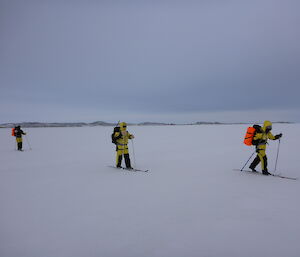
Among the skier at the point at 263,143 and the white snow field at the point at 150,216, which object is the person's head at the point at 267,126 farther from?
the white snow field at the point at 150,216

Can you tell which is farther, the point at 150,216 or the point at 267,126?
the point at 267,126

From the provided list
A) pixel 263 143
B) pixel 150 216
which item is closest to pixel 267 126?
pixel 263 143

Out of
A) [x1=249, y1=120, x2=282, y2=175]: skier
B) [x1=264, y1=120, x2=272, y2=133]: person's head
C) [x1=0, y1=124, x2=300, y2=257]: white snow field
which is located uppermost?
[x1=264, y1=120, x2=272, y2=133]: person's head

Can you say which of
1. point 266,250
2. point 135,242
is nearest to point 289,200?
point 266,250

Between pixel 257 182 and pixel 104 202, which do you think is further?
pixel 257 182

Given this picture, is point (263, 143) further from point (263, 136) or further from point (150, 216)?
point (150, 216)

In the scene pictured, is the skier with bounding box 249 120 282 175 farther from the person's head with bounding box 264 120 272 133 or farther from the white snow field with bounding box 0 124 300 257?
the white snow field with bounding box 0 124 300 257

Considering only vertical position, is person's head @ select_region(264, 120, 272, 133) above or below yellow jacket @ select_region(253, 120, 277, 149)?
above

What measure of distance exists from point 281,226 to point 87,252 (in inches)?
128

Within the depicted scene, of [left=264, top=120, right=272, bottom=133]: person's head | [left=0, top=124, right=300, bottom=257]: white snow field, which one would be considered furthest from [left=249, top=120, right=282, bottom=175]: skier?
[left=0, top=124, right=300, bottom=257]: white snow field

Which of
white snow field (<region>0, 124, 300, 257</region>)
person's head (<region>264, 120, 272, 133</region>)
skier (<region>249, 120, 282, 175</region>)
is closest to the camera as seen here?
white snow field (<region>0, 124, 300, 257</region>)

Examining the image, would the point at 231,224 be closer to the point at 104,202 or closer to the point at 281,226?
the point at 281,226

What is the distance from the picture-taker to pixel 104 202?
5.09 metres

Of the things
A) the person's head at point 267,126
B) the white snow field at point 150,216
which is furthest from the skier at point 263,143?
the white snow field at point 150,216
